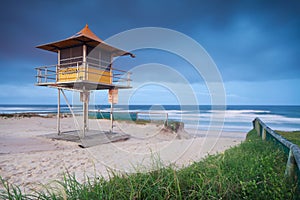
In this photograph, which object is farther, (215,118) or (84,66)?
(215,118)

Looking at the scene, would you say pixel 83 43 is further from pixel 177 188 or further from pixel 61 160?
pixel 177 188

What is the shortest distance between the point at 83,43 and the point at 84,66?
1360 mm

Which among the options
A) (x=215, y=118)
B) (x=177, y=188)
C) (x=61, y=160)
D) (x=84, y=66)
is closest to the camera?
(x=177, y=188)

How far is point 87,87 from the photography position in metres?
9.59

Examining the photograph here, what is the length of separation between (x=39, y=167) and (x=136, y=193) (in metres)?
4.31

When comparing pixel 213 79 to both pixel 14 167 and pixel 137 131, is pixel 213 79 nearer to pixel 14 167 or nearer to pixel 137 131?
pixel 14 167

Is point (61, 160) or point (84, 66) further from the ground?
point (84, 66)

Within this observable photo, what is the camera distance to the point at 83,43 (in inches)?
353

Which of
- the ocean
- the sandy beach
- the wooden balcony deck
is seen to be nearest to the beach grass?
the sandy beach

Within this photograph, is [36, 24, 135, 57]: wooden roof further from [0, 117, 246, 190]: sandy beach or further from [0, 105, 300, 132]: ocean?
[0, 117, 246, 190]: sandy beach

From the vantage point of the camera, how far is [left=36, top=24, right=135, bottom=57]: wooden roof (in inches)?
337

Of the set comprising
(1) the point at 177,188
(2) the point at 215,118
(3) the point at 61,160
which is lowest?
(2) the point at 215,118

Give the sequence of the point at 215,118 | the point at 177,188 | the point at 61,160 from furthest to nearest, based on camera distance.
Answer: the point at 215,118 < the point at 61,160 < the point at 177,188

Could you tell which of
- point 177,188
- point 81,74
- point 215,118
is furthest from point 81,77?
point 215,118
